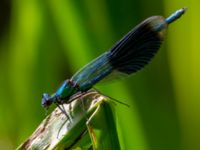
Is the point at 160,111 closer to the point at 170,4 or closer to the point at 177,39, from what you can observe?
the point at 177,39

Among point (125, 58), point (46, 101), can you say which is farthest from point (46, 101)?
point (125, 58)

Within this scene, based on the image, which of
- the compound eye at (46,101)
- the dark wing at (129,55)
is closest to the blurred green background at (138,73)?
the dark wing at (129,55)

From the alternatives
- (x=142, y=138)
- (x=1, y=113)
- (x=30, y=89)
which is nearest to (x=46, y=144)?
(x=142, y=138)

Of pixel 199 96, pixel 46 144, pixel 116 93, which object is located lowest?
pixel 199 96

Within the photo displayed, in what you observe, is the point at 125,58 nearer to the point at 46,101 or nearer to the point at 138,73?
the point at 138,73

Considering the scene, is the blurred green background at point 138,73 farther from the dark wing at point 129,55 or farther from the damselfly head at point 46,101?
the damselfly head at point 46,101

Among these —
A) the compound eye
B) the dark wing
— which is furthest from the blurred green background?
the compound eye
